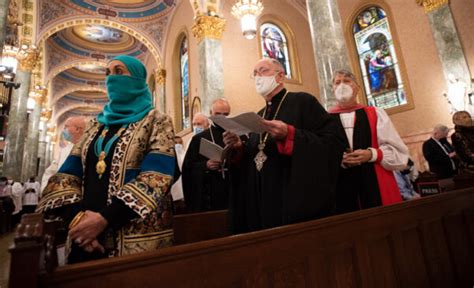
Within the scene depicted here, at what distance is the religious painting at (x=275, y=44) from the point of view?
33.4ft

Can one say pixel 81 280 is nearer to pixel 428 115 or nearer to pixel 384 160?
pixel 384 160

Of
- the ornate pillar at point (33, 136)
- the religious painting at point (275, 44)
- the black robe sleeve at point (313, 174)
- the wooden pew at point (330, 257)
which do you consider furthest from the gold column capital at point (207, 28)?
the ornate pillar at point (33, 136)

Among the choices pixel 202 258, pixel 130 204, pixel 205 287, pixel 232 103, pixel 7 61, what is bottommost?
pixel 205 287

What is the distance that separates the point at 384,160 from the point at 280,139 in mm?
981

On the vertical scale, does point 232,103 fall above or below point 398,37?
below

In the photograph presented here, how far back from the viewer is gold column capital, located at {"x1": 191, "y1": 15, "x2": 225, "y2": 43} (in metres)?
8.55

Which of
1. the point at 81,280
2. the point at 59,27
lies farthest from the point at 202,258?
the point at 59,27

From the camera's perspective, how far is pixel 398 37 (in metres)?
9.18

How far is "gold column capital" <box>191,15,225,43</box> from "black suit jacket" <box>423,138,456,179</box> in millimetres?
6402

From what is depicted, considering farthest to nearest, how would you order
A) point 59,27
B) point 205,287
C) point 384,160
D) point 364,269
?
point 59,27, point 384,160, point 364,269, point 205,287

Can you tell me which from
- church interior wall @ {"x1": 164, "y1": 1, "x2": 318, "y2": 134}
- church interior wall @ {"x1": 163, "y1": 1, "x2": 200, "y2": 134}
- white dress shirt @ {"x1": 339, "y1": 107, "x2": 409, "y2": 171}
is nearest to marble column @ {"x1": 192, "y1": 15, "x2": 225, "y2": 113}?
church interior wall @ {"x1": 164, "y1": 1, "x2": 318, "y2": 134}

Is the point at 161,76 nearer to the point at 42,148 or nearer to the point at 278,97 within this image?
the point at 278,97

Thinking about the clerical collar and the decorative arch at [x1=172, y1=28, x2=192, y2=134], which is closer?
the clerical collar

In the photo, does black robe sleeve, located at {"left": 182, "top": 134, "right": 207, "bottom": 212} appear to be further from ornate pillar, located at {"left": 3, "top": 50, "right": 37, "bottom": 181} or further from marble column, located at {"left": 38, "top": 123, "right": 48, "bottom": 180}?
marble column, located at {"left": 38, "top": 123, "right": 48, "bottom": 180}
